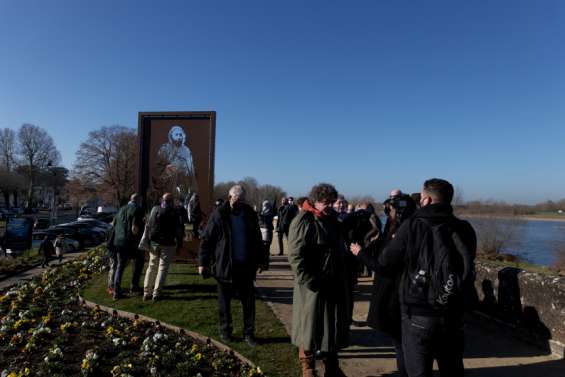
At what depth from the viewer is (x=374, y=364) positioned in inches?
166

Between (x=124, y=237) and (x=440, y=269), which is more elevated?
(x=440, y=269)

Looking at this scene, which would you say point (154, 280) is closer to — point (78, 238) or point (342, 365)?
point (342, 365)

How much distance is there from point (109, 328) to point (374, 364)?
3302 millimetres

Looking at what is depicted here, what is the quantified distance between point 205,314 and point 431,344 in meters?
3.94

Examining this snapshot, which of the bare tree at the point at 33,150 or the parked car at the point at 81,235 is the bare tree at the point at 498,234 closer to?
the parked car at the point at 81,235

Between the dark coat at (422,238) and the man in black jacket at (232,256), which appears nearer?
the dark coat at (422,238)

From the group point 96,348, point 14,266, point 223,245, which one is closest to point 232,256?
point 223,245

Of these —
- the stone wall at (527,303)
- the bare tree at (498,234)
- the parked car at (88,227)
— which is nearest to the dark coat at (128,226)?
the stone wall at (527,303)

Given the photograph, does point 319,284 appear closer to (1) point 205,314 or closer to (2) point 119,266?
(1) point 205,314

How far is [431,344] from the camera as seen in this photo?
2.63 m

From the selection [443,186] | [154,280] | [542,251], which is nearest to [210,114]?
[154,280]

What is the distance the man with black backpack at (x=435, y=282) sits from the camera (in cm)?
254

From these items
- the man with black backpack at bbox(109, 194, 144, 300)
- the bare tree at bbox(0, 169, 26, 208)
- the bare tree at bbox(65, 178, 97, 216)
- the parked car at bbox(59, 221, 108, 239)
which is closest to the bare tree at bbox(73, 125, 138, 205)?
the bare tree at bbox(65, 178, 97, 216)

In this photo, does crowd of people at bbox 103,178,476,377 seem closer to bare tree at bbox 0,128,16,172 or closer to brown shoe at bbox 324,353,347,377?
brown shoe at bbox 324,353,347,377
